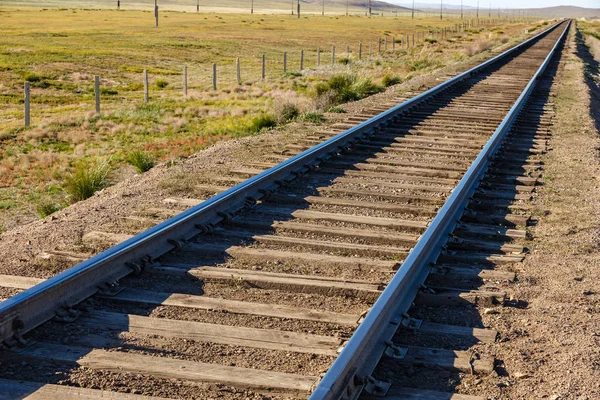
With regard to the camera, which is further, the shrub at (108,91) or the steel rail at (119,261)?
the shrub at (108,91)

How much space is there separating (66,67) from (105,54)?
914cm

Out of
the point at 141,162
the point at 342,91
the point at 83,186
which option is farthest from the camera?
the point at 342,91

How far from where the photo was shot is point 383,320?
4453 millimetres

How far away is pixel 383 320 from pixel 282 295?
0.88 metres

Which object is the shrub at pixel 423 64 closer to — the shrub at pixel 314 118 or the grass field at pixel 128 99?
the grass field at pixel 128 99

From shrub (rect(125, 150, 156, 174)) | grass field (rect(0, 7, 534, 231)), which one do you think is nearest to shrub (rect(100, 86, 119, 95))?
grass field (rect(0, 7, 534, 231))

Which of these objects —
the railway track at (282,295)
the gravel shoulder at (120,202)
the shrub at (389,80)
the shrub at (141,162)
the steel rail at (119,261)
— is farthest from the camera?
the shrub at (389,80)

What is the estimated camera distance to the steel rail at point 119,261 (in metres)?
4.33

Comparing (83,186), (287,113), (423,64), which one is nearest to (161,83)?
(423,64)

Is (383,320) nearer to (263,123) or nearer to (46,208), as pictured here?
(46,208)

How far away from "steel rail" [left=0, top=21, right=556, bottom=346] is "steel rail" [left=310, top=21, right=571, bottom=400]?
1.74 m

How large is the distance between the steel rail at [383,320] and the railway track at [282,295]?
1cm

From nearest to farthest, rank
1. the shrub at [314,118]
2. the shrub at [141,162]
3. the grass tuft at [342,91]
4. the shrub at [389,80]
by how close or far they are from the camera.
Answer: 1. the shrub at [141,162]
2. the shrub at [314,118]
3. the grass tuft at [342,91]
4. the shrub at [389,80]

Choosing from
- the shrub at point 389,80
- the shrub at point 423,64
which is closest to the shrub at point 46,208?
the shrub at point 389,80
